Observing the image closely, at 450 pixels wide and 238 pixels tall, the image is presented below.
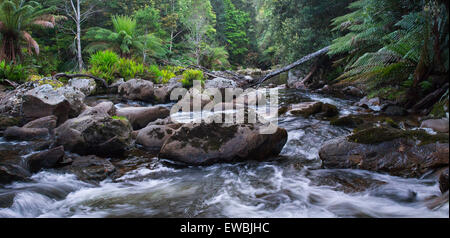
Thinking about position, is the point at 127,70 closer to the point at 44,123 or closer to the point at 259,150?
the point at 44,123

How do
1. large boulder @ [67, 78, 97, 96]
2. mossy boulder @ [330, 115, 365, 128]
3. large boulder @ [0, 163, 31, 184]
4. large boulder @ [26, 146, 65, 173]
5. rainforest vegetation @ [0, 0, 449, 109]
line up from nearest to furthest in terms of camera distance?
1. large boulder @ [0, 163, 31, 184]
2. large boulder @ [26, 146, 65, 173]
3. rainforest vegetation @ [0, 0, 449, 109]
4. mossy boulder @ [330, 115, 365, 128]
5. large boulder @ [67, 78, 97, 96]

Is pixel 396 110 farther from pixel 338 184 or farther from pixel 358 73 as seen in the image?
pixel 338 184

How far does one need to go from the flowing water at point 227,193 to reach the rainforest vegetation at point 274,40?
3.79 ft

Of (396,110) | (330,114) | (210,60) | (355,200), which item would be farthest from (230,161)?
(210,60)

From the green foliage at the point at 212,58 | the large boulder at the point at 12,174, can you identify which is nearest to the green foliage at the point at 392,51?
the large boulder at the point at 12,174

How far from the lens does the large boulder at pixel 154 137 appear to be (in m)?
4.30

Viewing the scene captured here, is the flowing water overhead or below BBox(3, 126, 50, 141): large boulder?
below

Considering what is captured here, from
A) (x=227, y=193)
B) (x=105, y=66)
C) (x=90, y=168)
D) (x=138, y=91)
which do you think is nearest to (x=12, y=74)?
(x=105, y=66)

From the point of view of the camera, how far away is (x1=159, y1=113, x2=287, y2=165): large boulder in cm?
362

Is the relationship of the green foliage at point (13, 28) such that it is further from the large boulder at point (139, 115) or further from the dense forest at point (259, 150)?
the large boulder at point (139, 115)

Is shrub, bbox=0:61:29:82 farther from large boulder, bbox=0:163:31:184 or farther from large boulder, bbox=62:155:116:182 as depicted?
large boulder, bbox=62:155:116:182

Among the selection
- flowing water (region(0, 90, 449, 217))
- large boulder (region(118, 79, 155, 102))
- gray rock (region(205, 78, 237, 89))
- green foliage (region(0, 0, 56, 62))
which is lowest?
flowing water (region(0, 90, 449, 217))

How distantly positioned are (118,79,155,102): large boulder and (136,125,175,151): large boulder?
472 cm

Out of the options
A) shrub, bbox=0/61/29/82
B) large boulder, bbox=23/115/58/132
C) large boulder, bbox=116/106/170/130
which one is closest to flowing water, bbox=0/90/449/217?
large boulder, bbox=23/115/58/132
